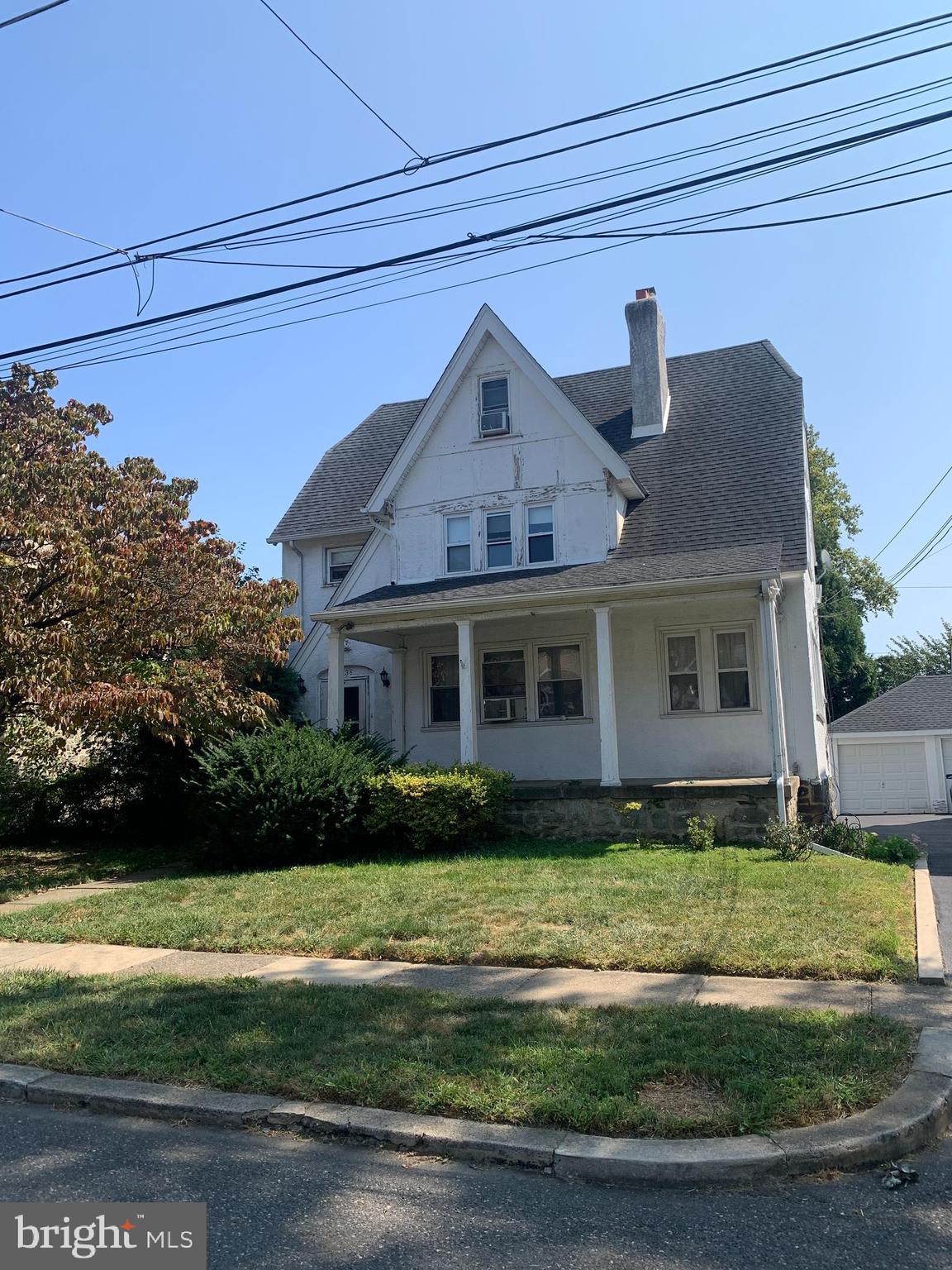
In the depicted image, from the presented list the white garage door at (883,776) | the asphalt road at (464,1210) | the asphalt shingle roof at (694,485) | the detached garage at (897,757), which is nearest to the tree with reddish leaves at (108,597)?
the asphalt shingle roof at (694,485)

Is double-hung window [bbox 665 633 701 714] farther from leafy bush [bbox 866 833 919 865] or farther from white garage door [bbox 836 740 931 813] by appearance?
white garage door [bbox 836 740 931 813]

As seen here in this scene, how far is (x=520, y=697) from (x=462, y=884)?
7.28 m

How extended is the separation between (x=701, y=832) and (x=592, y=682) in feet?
15.1

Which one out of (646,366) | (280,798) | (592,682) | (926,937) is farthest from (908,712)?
(926,937)

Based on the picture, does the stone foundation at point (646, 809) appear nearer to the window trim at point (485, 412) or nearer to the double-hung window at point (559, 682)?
the double-hung window at point (559, 682)

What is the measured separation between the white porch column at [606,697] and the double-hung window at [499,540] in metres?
3.21

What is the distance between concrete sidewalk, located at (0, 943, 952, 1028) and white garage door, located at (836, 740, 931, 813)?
24.5 metres

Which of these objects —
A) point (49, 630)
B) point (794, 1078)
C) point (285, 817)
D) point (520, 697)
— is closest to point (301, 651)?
point (520, 697)

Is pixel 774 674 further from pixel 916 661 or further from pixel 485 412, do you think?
pixel 916 661

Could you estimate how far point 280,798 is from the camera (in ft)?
43.1

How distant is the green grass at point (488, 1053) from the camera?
452cm

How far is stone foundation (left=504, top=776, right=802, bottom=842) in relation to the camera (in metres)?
13.4

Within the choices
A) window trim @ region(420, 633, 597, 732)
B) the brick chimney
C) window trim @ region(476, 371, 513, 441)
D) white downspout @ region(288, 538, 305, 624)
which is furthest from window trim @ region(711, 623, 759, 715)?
white downspout @ region(288, 538, 305, 624)

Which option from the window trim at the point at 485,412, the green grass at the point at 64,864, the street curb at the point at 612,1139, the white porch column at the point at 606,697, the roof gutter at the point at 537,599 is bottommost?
the street curb at the point at 612,1139
